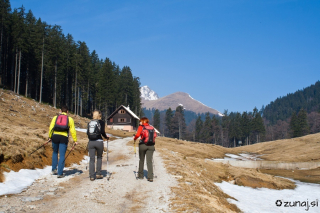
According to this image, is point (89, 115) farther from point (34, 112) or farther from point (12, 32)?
point (34, 112)

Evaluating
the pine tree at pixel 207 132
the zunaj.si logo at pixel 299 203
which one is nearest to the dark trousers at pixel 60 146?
the zunaj.si logo at pixel 299 203

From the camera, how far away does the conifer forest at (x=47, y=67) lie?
62.2 metres

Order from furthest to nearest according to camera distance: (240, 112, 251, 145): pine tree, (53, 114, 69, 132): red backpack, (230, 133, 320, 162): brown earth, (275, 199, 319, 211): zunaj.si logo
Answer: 1. (240, 112, 251, 145): pine tree
2. (230, 133, 320, 162): brown earth
3. (275, 199, 319, 211): zunaj.si logo
4. (53, 114, 69, 132): red backpack

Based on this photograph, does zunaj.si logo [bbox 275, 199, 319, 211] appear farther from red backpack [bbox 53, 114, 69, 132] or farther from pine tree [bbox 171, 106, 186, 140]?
pine tree [bbox 171, 106, 186, 140]

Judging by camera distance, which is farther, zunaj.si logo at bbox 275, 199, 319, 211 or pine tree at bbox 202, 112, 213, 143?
pine tree at bbox 202, 112, 213, 143

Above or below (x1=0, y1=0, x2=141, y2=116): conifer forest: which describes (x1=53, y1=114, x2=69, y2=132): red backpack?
below

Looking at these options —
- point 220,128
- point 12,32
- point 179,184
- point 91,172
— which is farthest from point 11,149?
point 220,128

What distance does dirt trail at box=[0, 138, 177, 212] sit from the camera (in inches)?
243

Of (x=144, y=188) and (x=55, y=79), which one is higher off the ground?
(x=55, y=79)

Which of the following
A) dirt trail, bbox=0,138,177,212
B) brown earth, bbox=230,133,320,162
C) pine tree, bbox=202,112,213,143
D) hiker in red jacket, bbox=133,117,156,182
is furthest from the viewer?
pine tree, bbox=202,112,213,143

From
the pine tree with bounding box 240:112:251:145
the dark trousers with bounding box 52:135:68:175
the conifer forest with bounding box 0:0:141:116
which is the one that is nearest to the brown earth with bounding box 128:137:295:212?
the dark trousers with bounding box 52:135:68:175

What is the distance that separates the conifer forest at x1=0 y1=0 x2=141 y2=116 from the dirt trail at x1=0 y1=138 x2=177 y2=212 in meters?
57.2

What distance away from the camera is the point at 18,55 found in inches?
2534

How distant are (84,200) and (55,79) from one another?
65.2 metres
